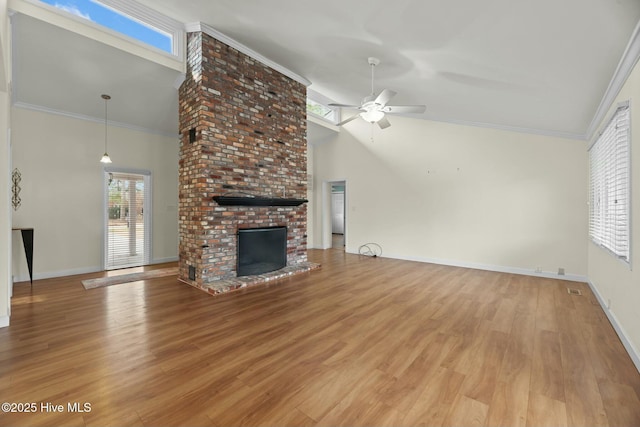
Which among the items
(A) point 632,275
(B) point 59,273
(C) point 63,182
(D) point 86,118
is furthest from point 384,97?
(B) point 59,273

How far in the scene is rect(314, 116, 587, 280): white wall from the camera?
4930 mm

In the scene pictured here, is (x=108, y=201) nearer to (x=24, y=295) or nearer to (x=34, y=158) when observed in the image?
(x=34, y=158)

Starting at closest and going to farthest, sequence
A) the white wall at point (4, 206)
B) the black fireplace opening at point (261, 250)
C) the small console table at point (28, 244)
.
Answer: the white wall at point (4, 206)
the small console table at point (28, 244)
the black fireplace opening at point (261, 250)

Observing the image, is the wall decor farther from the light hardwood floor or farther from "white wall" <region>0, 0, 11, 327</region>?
"white wall" <region>0, 0, 11, 327</region>

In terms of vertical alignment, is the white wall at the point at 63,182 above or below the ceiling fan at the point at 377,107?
below

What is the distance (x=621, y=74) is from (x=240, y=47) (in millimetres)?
4801

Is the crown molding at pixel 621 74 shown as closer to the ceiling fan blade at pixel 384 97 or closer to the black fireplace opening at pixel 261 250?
the ceiling fan blade at pixel 384 97

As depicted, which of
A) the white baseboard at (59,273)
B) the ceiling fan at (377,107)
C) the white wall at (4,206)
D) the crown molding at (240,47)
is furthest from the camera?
the white baseboard at (59,273)

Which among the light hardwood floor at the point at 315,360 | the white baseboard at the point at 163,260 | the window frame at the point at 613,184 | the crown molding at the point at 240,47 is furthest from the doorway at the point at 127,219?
the window frame at the point at 613,184

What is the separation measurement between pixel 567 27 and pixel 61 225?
7347 mm

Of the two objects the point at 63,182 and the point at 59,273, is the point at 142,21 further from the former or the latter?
the point at 59,273

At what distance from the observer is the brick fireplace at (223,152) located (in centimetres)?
421

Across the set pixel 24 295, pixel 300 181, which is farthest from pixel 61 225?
pixel 300 181

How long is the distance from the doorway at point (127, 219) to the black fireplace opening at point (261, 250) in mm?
2711
